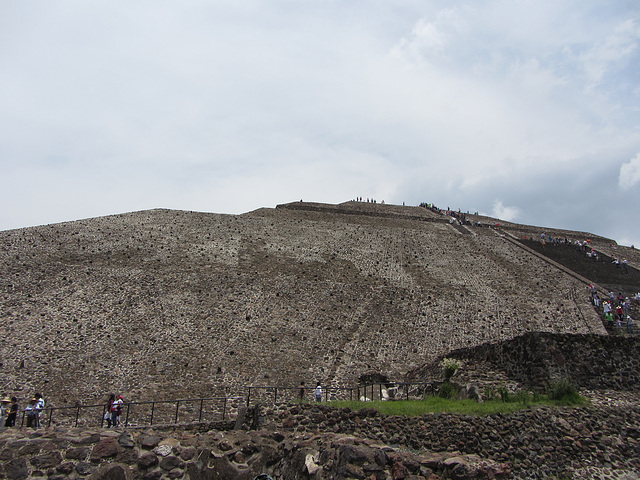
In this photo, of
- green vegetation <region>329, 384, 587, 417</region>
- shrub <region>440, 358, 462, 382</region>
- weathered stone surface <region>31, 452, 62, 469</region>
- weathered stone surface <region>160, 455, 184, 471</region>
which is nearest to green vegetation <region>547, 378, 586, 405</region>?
green vegetation <region>329, 384, 587, 417</region>

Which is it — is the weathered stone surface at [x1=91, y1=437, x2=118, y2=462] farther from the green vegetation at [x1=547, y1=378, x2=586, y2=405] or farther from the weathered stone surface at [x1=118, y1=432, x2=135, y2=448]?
the green vegetation at [x1=547, y1=378, x2=586, y2=405]

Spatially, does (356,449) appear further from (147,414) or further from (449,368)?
(147,414)

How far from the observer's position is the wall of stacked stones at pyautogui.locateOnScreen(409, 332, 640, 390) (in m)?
14.6

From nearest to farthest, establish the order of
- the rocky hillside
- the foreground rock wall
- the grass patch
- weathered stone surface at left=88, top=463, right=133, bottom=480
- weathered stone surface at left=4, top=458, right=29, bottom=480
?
weathered stone surface at left=4, top=458, right=29, bottom=480 < weathered stone surface at left=88, top=463, right=133, bottom=480 < the foreground rock wall < the grass patch < the rocky hillside

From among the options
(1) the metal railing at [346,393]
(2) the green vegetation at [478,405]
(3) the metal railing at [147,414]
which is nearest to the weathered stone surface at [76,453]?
(2) the green vegetation at [478,405]

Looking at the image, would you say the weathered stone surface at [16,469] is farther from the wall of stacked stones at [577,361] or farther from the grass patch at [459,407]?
the wall of stacked stones at [577,361]

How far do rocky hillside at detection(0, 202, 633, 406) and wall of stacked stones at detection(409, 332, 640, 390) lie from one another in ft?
26.2

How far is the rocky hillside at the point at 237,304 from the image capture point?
20.8 m

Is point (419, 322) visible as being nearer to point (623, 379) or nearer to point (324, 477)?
point (623, 379)

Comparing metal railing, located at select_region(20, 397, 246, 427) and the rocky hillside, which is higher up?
the rocky hillside

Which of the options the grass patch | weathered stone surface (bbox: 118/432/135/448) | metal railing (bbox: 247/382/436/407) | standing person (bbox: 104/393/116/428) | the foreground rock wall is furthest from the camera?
metal railing (bbox: 247/382/436/407)

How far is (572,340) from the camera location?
15.3m

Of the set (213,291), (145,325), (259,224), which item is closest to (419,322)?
(213,291)

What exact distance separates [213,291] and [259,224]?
534 inches
